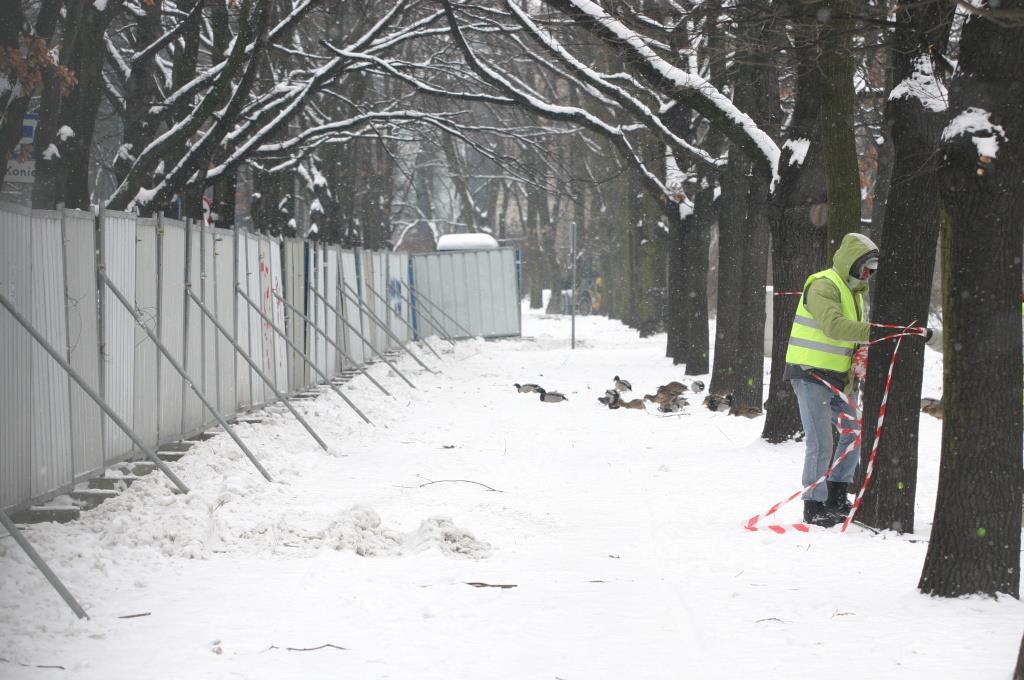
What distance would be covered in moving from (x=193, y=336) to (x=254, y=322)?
266 centimetres

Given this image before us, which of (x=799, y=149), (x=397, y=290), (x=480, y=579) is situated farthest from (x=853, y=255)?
(x=397, y=290)

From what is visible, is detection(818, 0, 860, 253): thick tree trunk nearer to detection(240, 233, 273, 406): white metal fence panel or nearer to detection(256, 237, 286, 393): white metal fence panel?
detection(240, 233, 273, 406): white metal fence panel

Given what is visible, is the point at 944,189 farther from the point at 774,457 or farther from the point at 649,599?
the point at 774,457

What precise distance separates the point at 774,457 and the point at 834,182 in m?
2.85

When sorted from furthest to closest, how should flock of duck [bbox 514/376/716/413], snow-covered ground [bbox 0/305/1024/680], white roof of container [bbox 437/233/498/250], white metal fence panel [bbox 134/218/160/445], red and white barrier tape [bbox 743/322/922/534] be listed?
white roof of container [bbox 437/233/498/250] < flock of duck [bbox 514/376/716/413] < white metal fence panel [bbox 134/218/160/445] < red and white barrier tape [bbox 743/322/922/534] < snow-covered ground [bbox 0/305/1024/680]

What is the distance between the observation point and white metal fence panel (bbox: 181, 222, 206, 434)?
1280cm

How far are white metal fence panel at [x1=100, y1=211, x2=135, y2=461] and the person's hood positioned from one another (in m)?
5.59

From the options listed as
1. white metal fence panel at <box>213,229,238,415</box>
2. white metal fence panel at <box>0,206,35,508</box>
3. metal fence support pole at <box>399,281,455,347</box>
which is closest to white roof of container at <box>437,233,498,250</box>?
metal fence support pole at <box>399,281,455,347</box>

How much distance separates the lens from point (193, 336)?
517 inches

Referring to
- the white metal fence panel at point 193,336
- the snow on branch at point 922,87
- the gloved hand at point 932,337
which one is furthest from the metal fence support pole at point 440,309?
the snow on branch at point 922,87

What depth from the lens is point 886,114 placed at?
8.30m

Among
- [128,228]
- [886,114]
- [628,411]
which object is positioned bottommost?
[628,411]

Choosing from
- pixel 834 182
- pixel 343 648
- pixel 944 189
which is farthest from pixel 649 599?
pixel 834 182

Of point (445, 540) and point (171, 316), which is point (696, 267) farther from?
point (445, 540)
